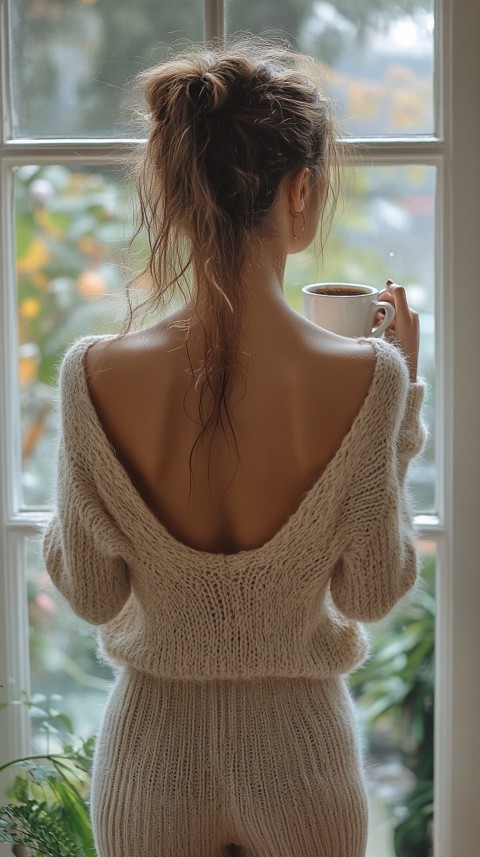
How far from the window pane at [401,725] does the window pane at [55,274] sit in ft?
2.12

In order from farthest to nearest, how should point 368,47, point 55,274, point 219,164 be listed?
point 55,274 < point 368,47 < point 219,164

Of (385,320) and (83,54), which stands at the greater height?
(83,54)

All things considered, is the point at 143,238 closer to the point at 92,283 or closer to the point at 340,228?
the point at 92,283

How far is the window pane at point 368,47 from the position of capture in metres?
1.51

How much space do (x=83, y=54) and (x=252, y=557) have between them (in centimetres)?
90

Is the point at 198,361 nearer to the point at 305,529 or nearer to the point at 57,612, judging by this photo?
the point at 305,529

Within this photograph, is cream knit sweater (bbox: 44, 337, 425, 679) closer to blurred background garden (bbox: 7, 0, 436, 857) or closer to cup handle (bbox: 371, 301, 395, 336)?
cup handle (bbox: 371, 301, 395, 336)

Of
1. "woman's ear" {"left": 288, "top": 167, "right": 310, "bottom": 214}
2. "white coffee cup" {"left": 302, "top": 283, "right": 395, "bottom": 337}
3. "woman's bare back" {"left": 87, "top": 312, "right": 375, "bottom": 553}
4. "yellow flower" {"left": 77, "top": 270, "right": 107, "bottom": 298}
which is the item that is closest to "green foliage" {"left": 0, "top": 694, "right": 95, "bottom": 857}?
"woman's bare back" {"left": 87, "top": 312, "right": 375, "bottom": 553}

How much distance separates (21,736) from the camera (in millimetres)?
1698

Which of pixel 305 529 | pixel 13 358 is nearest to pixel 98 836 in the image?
pixel 305 529

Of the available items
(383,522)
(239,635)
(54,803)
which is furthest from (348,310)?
(54,803)

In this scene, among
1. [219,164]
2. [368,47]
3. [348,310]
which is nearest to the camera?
[219,164]

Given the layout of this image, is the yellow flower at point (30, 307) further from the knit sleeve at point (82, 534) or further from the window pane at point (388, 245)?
the knit sleeve at point (82, 534)

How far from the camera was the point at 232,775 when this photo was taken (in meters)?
1.16
